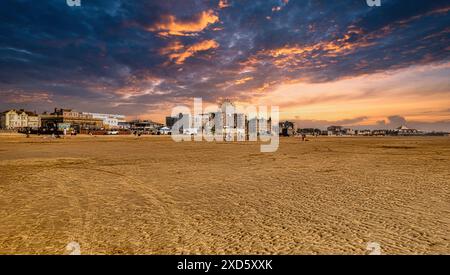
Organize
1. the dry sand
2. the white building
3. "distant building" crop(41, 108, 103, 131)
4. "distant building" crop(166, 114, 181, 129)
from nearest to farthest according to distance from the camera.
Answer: the dry sand, "distant building" crop(41, 108, 103, 131), the white building, "distant building" crop(166, 114, 181, 129)

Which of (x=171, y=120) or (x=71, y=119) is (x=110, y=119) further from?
(x=171, y=120)

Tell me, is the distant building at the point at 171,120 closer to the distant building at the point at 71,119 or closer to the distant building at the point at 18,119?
the distant building at the point at 71,119

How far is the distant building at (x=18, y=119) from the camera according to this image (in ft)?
434

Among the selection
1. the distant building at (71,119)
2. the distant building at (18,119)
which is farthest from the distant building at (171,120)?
the distant building at (18,119)

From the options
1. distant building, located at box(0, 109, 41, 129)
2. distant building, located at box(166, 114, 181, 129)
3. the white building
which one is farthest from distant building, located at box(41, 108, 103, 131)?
distant building, located at box(166, 114, 181, 129)

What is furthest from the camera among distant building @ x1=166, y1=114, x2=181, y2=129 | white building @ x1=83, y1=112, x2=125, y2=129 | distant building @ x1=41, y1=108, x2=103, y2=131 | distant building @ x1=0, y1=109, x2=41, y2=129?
distant building @ x1=166, y1=114, x2=181, y2=129

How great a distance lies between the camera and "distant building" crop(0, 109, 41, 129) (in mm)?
132250

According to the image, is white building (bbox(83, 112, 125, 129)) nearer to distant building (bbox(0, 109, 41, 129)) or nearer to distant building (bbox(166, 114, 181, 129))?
distant building (bbox(0, 109, 41, 129))

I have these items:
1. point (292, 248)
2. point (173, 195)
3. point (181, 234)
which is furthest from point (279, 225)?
point (173, 195)

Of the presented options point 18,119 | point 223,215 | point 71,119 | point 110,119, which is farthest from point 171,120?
point 223,215

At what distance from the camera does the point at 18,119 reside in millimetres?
136625

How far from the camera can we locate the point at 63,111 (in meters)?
134

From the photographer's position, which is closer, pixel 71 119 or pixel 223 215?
pixel 223 215

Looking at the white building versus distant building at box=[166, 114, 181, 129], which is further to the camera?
distant building at box=[166, 114, 181, 129]
